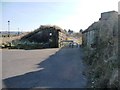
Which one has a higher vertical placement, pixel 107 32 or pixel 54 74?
pixel 107 32

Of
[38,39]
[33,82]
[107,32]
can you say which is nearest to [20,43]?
[38,39]

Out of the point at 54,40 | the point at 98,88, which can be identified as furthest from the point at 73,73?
the point at 54,40

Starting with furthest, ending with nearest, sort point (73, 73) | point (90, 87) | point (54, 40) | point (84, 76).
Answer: point (54, 40) → point (73, 73) → point (84, 76) → point (90, 87)

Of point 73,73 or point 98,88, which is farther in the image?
point 73,73

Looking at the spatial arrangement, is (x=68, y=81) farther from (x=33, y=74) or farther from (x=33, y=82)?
(x=33, y=74)

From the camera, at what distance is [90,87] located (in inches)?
404

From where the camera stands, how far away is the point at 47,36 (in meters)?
39.1

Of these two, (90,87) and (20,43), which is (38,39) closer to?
(20,43)

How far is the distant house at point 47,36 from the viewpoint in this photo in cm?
3766

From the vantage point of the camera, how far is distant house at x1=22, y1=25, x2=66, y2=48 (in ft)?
124

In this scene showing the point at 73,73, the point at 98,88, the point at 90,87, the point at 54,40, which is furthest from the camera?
the point at 54,40

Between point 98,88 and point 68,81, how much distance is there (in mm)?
2373

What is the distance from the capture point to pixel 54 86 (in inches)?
421

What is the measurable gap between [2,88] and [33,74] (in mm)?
3278
